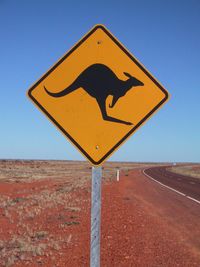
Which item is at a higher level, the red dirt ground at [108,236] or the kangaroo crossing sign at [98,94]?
the kangaroo crossing sign at [98,94]

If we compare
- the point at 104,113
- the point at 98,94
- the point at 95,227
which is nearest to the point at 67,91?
the point at 98,94

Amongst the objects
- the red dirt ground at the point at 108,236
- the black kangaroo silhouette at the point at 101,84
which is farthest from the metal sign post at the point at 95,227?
the red dirt ground at the point at 108,236

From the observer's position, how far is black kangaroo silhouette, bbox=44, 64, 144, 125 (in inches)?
117

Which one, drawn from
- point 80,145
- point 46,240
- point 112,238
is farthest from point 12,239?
point 80,145

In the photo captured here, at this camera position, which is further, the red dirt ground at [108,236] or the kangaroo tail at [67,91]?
the red dirt ground at [108,236]

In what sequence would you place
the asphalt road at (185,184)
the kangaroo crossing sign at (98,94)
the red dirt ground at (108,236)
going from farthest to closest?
the asphalt road at (185,184) → the red dirt ground at (108,236) → the kangaroo crossing sign at (98,94)

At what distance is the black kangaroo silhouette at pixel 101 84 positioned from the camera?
296 centimetres

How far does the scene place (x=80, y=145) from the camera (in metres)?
2.91

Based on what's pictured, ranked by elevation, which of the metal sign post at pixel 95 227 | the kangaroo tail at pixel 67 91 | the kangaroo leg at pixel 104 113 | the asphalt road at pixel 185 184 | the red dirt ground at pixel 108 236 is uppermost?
the kangaroo tail at pixel 67 91

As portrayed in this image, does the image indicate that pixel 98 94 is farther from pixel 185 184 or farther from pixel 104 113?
pixel 185 184

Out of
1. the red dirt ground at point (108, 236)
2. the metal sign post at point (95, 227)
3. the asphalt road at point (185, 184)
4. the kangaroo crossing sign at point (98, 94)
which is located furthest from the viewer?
the asphalt road at point (185, 184)

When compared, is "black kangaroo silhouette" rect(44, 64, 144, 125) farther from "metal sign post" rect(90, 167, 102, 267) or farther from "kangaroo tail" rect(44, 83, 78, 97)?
"metal sign post" rect(90, 167, 102, 267)

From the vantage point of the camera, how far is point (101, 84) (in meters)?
3.00

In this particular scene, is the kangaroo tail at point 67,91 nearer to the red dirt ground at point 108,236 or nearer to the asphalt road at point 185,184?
the red dirt ground at point 108,236
